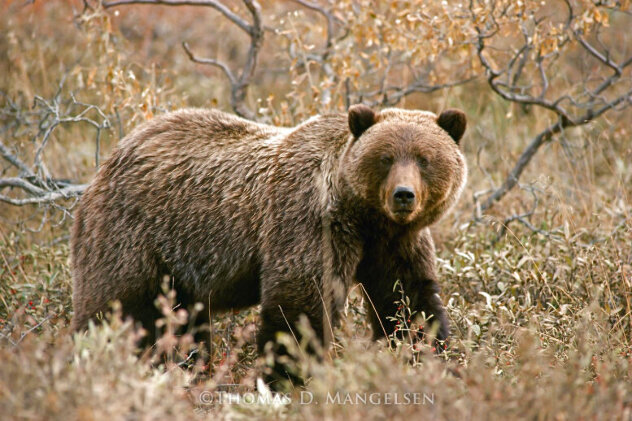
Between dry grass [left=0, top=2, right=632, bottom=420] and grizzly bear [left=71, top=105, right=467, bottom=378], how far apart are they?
1.31ft

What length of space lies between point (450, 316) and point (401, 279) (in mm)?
626

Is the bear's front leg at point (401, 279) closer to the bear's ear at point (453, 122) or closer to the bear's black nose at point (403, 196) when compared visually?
the bear's black nose at point (403, 196)

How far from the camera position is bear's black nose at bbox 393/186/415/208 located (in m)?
4.39

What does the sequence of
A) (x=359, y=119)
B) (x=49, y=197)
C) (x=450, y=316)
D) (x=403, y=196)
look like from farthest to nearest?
(x=49, y=197)
(x=450, y=316)
(x=359, y=119)
(x=403, y=196)

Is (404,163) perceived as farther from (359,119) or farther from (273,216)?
(273,216)

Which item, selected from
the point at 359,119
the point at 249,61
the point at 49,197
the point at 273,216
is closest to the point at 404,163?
the point at 359,119

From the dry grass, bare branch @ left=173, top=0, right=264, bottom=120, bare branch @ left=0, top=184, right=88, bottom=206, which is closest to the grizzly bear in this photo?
the dry grass

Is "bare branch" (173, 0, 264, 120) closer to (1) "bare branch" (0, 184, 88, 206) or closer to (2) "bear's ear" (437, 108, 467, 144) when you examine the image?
(1) "bare branch" (0, 184, 88, 206)

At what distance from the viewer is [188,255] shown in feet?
16.8

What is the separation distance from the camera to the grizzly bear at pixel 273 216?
464 centimetres

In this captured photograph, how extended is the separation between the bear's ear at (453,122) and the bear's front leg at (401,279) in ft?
2.22

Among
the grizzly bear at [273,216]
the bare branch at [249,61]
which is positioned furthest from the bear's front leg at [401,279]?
the bare branch at [249,61]

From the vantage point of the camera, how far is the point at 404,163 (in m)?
4.62

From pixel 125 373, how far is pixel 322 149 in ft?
8.10
